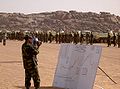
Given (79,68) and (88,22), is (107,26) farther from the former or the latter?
(79,68)

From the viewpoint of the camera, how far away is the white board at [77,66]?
12312mm

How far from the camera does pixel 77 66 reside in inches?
514

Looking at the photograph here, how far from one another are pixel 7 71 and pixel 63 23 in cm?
17176

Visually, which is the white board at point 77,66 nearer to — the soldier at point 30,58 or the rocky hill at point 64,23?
the soldier at point 30,58

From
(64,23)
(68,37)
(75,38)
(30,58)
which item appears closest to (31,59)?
(30,58)

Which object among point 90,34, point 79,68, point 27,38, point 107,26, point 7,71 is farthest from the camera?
point 107,26

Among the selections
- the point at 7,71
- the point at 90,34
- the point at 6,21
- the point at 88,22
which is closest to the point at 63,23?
the point at 88,22

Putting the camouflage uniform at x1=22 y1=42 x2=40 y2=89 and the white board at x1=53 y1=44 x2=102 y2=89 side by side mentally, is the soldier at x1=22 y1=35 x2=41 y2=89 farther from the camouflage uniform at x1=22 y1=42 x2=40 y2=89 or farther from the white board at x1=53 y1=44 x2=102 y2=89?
the white board at x1=53 y1=44 x2=102 y2=89

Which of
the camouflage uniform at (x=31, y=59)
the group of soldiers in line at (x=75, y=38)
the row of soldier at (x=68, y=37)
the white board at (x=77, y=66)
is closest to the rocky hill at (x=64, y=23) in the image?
the row of soldier at (x=68, y=37)

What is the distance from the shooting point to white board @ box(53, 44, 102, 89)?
40.4ft

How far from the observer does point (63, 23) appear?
190000 mm

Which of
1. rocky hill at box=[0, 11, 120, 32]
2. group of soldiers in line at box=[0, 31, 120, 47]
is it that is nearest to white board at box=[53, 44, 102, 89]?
group of soldiers in line at box=[0, 31, 120, 47]

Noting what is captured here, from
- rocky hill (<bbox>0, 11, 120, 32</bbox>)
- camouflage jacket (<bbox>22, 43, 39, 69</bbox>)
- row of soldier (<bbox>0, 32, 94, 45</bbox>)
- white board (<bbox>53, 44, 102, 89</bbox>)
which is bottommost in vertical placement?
rocky hill (<bbox>0, 11, 120, 32</bbox>)

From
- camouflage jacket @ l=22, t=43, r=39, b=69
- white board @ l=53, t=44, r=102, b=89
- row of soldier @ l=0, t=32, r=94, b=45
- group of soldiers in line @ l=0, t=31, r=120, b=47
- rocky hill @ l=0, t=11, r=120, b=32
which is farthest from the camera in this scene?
rocky hill @ l=0, t=11, r=120, b=32
